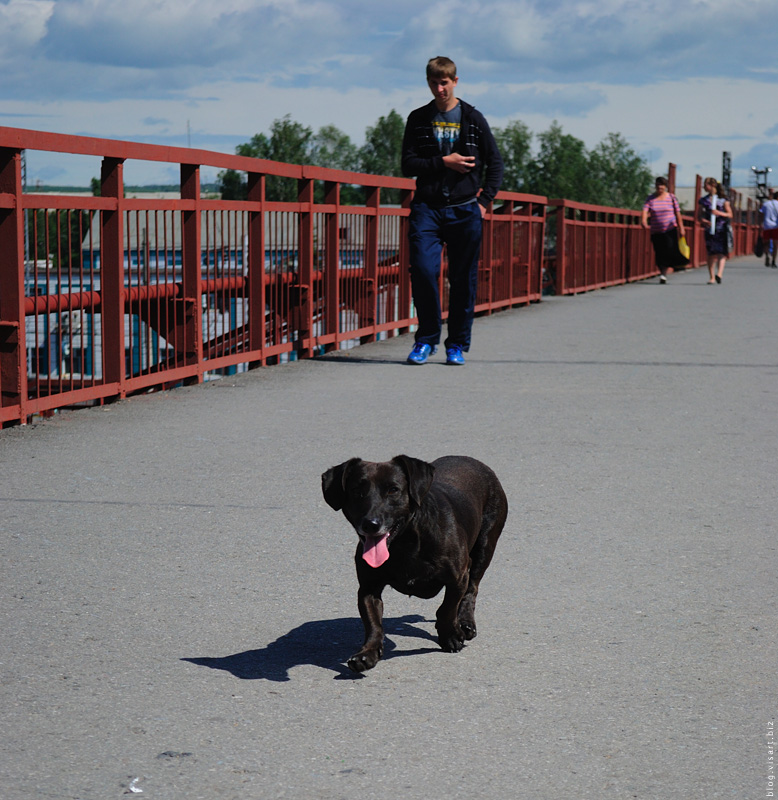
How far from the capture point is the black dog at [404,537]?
11.0 feet

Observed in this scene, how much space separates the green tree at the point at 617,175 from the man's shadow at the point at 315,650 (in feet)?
548

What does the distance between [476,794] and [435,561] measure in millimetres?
839

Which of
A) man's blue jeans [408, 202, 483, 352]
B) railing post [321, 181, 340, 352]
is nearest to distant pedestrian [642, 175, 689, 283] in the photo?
railing post [321, 181, 340, 352]

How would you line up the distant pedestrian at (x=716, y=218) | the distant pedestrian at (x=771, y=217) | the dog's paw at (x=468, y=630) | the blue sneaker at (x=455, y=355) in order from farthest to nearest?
the distant pedestrian at (x=771, y=217) → the distant pedestrian at (x=716, y=218) → the blue sneaker at (x=455, y=355) → the dog's paw at (x=468, y=630)

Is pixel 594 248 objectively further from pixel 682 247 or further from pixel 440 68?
pixel 440 68

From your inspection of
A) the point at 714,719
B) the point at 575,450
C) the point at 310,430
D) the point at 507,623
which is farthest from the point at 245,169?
the point at 714,719

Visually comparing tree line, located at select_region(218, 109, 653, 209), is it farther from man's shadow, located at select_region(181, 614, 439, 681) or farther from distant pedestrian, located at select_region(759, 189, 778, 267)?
man's shadow, located at select_region(181, 614, 439, 681)

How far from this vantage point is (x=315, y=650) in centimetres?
366

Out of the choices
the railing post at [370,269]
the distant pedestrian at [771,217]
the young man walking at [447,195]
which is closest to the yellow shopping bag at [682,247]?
the distant pedestrian at [771,217]

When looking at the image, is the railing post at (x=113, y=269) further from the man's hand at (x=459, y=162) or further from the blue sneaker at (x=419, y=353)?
the blue sneaker at (x=419, y=353)

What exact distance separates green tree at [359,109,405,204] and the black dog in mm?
158189

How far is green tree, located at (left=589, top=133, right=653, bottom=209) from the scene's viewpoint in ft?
550

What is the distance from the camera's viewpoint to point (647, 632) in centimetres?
383

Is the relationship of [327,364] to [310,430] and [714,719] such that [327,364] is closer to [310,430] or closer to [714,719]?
[310,430]
